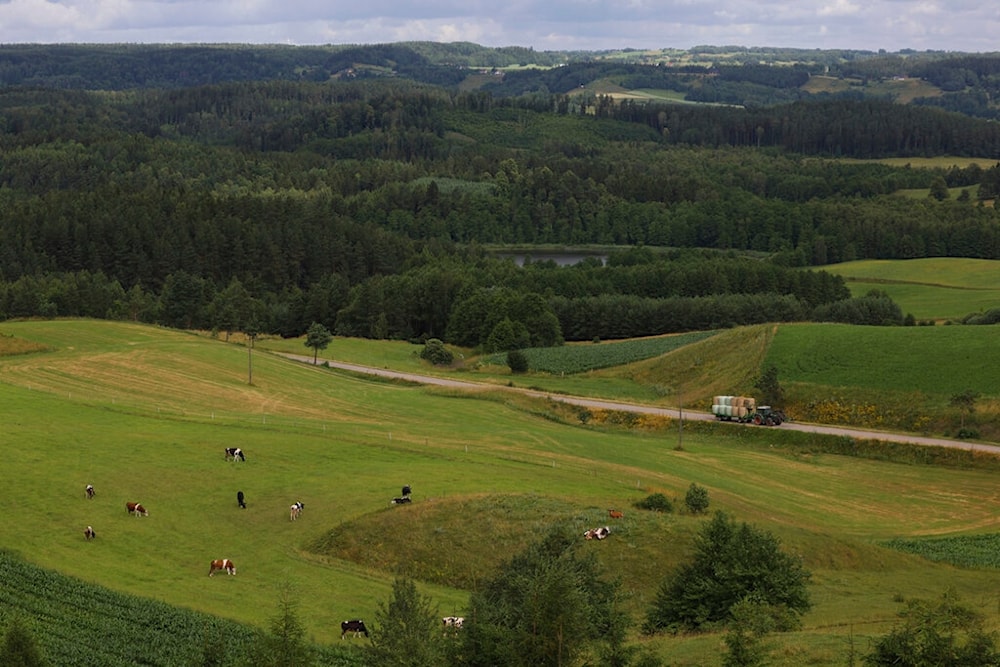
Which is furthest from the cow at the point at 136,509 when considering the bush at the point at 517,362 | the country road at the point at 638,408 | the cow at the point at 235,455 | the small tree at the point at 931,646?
the bush at the point at 517,362

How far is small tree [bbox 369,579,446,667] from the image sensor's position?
2714 centimetres

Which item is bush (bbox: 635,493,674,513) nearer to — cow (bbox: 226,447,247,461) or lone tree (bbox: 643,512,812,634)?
lone tree (bbox: 643,512,812,634)

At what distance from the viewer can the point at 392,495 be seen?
50094 millimetres

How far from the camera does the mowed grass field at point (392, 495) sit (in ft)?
134

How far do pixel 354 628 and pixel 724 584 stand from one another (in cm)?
1240

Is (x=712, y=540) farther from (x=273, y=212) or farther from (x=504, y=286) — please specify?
(x=273, y=212)

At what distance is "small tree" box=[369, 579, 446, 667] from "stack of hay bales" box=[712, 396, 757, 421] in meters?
52.8

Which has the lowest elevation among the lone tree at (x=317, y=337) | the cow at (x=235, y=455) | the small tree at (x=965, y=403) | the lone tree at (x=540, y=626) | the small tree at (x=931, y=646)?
the lone tree at (x=317, y=337)

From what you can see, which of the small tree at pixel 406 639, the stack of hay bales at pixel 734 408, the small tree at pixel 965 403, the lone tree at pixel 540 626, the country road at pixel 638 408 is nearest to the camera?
the small tree at pixel 406 639

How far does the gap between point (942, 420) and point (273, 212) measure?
12467 cm

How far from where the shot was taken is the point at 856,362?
86.4 meters

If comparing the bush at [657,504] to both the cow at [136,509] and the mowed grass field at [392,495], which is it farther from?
the cow at [136,509]

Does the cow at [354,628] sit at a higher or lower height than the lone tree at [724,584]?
lower

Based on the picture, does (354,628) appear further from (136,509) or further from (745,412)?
(745,412)
